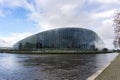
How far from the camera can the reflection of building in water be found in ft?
384

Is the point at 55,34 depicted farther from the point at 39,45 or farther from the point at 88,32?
the point at 88,32

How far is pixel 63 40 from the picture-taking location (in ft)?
385

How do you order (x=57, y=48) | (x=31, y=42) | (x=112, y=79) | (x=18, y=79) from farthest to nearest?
(x=31, y=42)
(x=57, y=48)
(x=18, y=79)
(x=112, y=79)

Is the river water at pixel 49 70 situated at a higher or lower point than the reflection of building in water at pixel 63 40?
lower

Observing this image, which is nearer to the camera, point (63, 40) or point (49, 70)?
point (49, 70)

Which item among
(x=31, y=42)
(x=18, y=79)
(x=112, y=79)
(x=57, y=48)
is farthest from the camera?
(x=31, y=42)

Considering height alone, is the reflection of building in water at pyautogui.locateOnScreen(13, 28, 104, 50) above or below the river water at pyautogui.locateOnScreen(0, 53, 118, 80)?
above

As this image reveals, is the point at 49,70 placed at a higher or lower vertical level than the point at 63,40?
lower

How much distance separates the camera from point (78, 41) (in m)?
118

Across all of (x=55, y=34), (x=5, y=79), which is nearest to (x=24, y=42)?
(x=55, y=34)

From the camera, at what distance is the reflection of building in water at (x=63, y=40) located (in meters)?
117

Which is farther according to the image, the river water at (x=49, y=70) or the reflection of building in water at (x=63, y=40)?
the reflection of building in water at (x=63, y=40)

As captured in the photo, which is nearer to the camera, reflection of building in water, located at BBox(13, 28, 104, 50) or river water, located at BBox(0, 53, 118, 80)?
river water, located at BBox(0, 53, 118, 80)

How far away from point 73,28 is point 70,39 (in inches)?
279
